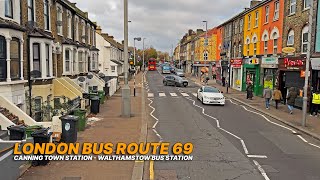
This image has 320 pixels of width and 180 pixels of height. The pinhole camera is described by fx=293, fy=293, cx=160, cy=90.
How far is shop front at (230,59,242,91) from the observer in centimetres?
3320

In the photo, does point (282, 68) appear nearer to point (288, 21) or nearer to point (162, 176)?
point (288, 21)

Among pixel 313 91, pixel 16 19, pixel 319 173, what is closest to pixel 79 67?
pixel 16 19

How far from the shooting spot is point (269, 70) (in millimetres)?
25250

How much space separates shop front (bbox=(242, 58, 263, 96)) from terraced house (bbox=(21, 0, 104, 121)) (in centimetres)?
1575

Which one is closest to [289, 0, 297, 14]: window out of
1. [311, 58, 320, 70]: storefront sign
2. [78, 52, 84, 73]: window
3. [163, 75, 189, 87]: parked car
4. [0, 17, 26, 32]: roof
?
[311, 58, 320, 70]: storefront sign

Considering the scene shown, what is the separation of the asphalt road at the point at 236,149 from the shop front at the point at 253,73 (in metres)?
11.4

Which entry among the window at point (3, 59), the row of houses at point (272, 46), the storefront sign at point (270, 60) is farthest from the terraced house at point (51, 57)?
the storefront sign at point (270, 60)

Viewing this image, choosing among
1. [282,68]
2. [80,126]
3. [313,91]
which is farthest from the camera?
[282,68]

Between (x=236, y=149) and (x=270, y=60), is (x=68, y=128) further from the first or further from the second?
(x=270, y=60)

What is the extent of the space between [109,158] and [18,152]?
2675 millimetres

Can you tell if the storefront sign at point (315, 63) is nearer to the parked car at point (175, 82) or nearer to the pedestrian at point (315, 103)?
the pedestrian at point (315, 103)

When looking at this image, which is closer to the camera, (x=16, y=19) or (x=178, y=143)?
(x=178, y=143)

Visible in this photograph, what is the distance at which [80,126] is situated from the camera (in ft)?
39.0

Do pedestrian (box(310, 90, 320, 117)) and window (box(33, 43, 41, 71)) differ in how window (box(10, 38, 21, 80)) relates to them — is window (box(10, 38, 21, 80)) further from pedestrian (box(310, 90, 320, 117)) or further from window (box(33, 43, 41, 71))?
pedestrian (box(310, 90, 320, 117))
